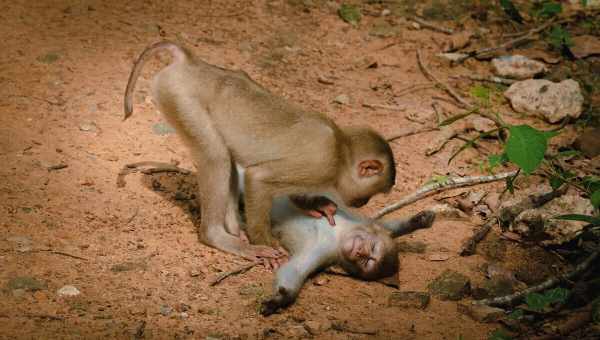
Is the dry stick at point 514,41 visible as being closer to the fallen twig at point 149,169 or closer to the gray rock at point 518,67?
the gray rock at point 518,67

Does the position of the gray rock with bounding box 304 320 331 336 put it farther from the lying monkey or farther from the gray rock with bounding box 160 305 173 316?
the gray rock with bounding box 160 305 173 316

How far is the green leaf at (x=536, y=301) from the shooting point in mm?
4023

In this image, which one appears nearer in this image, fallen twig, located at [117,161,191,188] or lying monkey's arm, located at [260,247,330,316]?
lying monkey's arm, located at [260,247,330,316]

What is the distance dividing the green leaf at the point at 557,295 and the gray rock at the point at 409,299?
76 centimetres

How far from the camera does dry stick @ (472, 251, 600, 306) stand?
4.27 metres

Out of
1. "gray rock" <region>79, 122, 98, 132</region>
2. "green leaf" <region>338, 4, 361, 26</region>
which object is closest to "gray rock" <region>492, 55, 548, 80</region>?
"green leaf" <region>338, 4, 361, 26</region>

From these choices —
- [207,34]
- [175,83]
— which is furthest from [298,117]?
[207,34]

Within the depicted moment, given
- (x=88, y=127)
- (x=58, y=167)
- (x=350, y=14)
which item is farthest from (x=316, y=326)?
(x=350, y=14)

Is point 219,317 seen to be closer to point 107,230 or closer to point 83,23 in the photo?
point 107,230

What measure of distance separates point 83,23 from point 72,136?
75.5 inches

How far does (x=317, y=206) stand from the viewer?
525cm

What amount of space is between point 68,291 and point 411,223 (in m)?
2.62

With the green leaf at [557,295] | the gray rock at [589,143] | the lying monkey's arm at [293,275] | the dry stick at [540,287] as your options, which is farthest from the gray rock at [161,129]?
the gray rock at [589,143]

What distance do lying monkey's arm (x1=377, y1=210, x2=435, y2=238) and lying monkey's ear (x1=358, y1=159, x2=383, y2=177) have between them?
608mm
